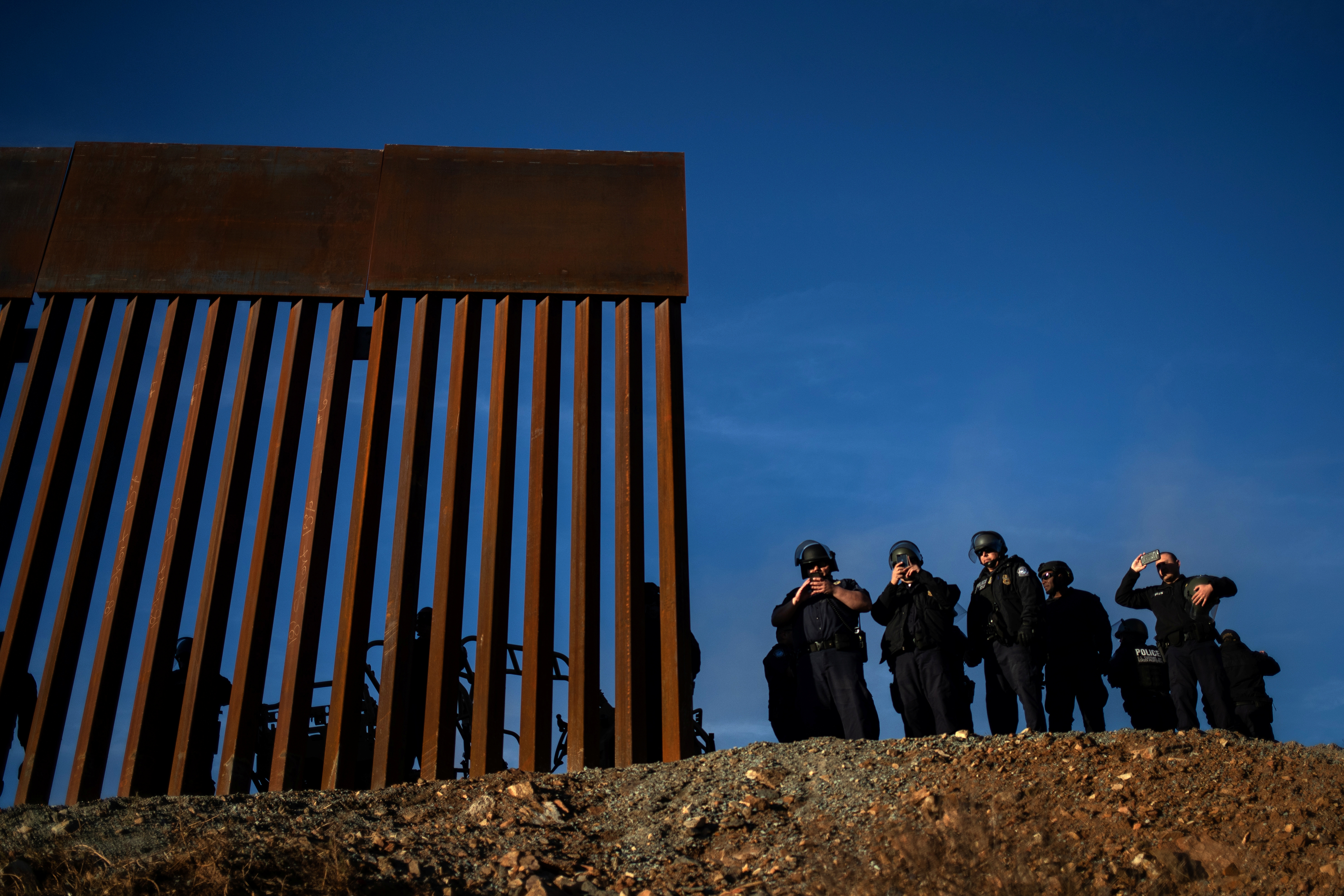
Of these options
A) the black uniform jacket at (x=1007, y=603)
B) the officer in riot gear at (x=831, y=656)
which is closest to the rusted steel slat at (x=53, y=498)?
the officer in riot gear at (x=831, y=656)

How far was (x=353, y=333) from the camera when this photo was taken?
7.16 m

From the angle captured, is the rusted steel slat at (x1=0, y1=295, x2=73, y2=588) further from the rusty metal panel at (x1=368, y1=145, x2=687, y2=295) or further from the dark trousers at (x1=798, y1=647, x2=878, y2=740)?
the dark trousers at (x1=798, y1=647, x2=878, y2=740)

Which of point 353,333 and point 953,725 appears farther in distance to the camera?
point 353,333

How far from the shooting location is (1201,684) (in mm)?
6543

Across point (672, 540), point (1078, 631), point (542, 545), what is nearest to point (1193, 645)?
point (1078, 631)

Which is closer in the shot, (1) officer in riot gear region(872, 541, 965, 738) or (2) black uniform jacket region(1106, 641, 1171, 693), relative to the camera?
(1) officer in riot gear region(872, 541, 965, 738)

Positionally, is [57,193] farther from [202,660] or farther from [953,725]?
[953,725]

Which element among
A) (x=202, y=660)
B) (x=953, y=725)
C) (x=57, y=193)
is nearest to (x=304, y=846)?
(x=202, y=660)

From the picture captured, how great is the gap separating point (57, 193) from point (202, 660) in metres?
3.96

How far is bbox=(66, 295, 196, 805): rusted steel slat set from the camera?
238 inches

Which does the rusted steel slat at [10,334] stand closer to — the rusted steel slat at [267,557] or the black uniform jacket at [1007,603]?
the rusted steel slat at [267,557]

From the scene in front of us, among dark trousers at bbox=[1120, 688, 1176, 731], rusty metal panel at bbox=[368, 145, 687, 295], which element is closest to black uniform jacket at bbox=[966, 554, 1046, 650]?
dark trousers at bbox=[1120, 688, 1176, 731]

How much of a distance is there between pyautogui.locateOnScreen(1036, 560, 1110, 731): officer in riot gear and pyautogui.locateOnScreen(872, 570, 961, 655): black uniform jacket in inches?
35.2

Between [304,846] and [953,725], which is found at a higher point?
[953,725]
